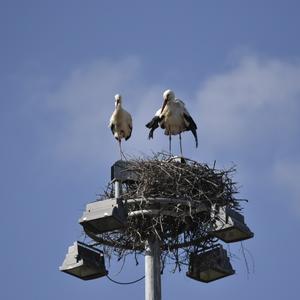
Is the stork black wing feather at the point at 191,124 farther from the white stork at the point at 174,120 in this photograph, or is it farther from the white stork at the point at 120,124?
the white stork at the point at 120,124

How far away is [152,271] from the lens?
43.3ft

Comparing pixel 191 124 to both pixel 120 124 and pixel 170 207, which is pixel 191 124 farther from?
pixel 170 207

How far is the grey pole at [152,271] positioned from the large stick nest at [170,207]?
159 mm

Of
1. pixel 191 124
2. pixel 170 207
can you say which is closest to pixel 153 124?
pixel 191 124

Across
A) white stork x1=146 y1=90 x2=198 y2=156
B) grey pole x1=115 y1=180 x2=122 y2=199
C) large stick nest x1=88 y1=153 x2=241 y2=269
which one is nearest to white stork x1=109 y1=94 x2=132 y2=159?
white stork x1=146 y1=90 x2=198 y2=156

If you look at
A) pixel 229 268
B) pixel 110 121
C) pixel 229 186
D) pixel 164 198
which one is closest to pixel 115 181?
pixel 164 198

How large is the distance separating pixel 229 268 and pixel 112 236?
74.5 inches

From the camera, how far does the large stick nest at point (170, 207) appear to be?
13.7 metres

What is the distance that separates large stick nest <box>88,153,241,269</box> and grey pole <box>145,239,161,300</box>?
0.52 ft

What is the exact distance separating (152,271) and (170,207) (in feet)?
3.17

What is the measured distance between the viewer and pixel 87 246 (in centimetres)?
1316

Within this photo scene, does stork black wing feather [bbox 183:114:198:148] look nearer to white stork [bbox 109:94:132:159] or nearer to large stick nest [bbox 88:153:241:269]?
white stork [bbox 109:94:132:159]

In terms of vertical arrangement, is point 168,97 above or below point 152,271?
above

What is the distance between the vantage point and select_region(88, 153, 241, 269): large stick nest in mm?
13703
